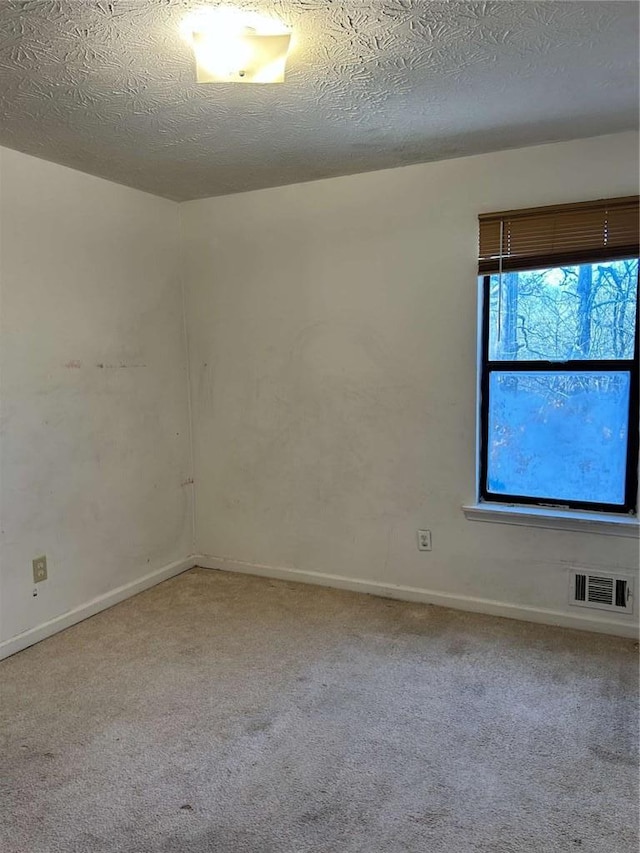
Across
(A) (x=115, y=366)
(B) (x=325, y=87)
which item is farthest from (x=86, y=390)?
(B) (x=325, y=87)

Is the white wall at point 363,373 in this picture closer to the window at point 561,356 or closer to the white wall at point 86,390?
the window at point 561,356

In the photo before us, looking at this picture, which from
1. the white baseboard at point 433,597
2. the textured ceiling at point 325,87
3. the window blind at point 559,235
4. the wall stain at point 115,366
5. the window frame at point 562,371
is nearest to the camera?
the textured ceiling at point 325,87

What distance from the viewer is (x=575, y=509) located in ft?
9.47

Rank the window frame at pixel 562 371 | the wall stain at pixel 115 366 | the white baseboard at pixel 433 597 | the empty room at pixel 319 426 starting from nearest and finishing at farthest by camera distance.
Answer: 1. the empty room at pixel 319 426
2. the window frame at pixel 562 371
3. the white baseboard at pixel 433 597
4. the wall stain at pixel 115 366

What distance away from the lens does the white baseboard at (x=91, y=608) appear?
9.11 ft

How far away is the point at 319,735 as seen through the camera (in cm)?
212

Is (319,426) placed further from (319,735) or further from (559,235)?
(319,735)

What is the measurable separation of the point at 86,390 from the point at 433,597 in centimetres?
Result: 211

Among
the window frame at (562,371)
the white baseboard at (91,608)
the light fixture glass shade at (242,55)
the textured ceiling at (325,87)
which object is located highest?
the textured ceiling at (325,87)

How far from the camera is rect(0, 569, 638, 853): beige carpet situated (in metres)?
1.69

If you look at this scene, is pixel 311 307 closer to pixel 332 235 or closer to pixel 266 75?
pixel 332 235

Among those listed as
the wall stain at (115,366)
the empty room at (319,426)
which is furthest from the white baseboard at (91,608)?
the wall stain at (115,366)

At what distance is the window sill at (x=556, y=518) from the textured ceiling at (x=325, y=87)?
1.70 metres

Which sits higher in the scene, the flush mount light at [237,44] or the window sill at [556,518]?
the flush mount light at [237,44]
